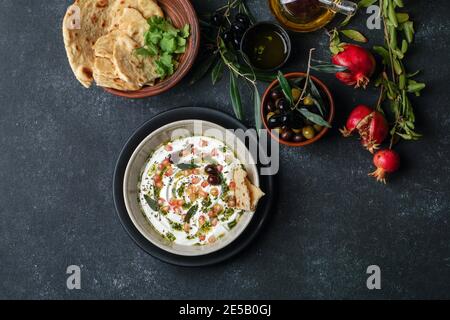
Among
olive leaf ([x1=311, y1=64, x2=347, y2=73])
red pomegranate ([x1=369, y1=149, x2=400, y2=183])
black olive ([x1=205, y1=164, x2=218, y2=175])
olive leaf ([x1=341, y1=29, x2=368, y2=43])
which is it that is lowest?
black olive ([x1=205, y1=164, x2=218, y2=175])

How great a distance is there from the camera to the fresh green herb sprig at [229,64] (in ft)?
7.21

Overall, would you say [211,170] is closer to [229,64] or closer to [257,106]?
[257,106]

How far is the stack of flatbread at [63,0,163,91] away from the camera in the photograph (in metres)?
2.14

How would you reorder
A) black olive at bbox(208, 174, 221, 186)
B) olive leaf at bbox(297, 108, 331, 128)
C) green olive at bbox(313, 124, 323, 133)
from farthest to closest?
black olive at bbox(208, 174, 221, 186)
green olive at bbox(313, 124, 323, 133)
olive leaf at bbox(297, 108, 331, 128)

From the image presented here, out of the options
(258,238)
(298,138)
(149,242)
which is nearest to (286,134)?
(298,138)

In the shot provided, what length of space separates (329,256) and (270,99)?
28.2 inches

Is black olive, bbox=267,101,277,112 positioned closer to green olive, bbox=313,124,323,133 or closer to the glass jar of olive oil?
green olive, bbox=313,124,323,133

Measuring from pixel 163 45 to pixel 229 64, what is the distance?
0.93ft

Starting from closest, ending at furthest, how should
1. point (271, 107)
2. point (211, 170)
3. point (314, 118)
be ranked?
point (314, 118) < point (271, 107) < point (211, 170)

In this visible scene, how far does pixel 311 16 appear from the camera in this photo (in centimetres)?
222

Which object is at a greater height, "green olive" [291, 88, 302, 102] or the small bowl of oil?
the small bowl of oil

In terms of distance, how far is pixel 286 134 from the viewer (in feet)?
6.94

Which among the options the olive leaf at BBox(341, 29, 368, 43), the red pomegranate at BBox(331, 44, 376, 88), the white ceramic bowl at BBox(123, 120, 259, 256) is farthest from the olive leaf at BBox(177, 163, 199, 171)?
the olive leaf at BBox(341, 29, 368, 43)

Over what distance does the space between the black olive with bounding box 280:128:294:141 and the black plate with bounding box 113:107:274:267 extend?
0.19 metres
